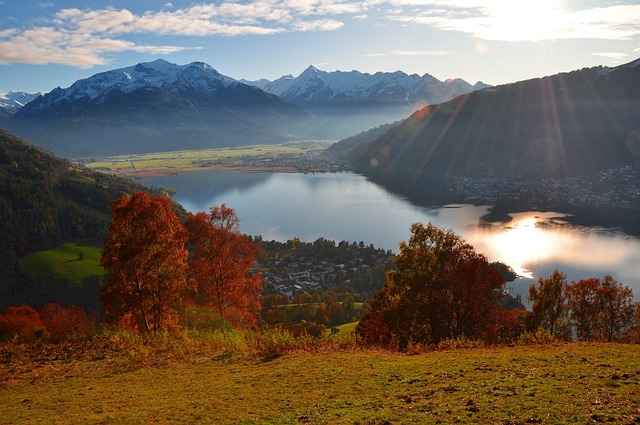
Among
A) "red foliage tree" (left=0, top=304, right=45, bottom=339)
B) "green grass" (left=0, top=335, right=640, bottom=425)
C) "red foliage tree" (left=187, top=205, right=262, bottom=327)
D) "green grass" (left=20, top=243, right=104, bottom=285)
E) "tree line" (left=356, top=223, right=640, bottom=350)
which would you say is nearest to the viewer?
"green grass" (left=0, top=335, right=640, bottom=425)

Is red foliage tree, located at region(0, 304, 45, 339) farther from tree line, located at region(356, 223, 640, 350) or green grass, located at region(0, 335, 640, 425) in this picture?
tree line, located at region(356, 223, 640, 350)

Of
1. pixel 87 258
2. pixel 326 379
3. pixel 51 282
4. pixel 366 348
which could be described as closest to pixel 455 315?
pixel 366 348

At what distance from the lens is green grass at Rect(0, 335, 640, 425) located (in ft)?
45.8

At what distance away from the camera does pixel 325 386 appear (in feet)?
58.0

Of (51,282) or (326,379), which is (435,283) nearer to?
(326,379)

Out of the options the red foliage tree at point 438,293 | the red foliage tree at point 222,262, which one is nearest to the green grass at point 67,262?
the red foliage tree at point 222,262

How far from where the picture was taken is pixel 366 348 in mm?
24828

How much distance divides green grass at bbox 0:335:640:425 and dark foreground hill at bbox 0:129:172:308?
11822 centimetres

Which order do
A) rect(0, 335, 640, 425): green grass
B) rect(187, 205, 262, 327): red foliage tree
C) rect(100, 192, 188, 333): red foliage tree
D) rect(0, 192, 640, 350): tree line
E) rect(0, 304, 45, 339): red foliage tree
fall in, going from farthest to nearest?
rect(187, 205, 262, 327): red foliage tree < rect(0, 192, 640, 350): tree line < rect(100, 192, 188, 333): red foliage tree < rect(0, 304, 45, 339): red foliage tree < rect(0, 335, 640, 425): green grass

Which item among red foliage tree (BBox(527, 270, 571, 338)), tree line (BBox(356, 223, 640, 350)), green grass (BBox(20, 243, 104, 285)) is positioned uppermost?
tree line (BBox(356, 223, 640, 350))

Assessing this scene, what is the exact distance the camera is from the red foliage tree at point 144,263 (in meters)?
27.2

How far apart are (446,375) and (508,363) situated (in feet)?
10.5

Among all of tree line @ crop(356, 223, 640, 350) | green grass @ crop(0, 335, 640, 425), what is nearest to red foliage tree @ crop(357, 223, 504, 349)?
tree line @ crop(356, 223, 640, 350)

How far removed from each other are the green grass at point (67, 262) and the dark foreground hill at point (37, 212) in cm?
321
